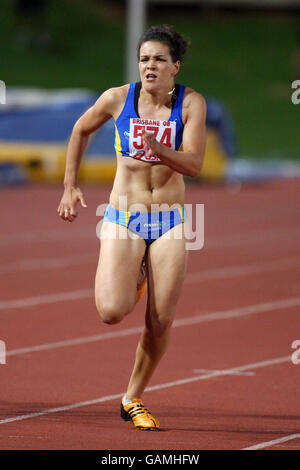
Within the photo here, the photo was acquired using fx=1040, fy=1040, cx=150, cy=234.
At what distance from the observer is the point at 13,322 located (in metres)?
8.72

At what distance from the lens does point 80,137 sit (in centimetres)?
577

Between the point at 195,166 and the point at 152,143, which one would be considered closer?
the point at 152,143

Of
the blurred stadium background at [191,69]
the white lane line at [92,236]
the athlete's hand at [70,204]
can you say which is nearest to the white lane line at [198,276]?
the white lane line at [92,236]

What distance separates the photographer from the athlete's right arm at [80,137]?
18.5 feet

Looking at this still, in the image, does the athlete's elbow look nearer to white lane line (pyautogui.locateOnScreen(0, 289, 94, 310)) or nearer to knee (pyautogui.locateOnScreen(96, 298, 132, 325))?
knee (pyautogui.locateOnScreen(96, 298, 132, 325))

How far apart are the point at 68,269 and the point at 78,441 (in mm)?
6372

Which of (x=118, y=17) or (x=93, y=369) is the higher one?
(x=118, y=17)

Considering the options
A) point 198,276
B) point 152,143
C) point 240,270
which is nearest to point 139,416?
point 152,143

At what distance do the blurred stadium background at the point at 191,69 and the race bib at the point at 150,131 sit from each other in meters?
14.6

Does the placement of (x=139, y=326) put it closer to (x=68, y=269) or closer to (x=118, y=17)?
(x=68, y=269)

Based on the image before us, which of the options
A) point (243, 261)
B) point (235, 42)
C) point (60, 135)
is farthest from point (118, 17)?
point (243, 261)

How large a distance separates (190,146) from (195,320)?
3789mm

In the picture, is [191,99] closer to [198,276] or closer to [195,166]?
[195,166]

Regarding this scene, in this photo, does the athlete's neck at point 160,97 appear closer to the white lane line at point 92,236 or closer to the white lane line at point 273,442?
the white lane line at point 273,442
